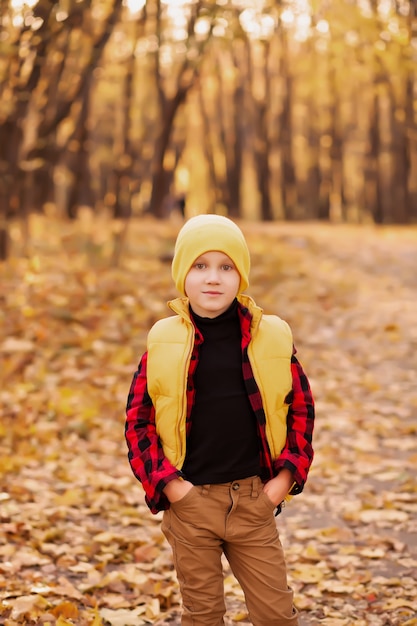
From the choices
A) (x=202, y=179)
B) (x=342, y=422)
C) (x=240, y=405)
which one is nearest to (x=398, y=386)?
(x=342, y=422)

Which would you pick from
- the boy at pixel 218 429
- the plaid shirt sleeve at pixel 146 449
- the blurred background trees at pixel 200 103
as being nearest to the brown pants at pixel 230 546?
the boy at pixel 218 429

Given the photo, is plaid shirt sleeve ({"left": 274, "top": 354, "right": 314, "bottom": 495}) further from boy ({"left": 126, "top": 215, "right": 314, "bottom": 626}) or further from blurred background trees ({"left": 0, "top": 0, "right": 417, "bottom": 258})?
blurred background trees ({"left": 0, "top": 0, "right": 417, "bottom": 258})

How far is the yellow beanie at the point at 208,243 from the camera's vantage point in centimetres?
307

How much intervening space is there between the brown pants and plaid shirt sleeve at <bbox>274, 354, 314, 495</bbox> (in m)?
0.15

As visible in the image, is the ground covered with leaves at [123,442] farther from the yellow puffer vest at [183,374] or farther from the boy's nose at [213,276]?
the boy's nose at [213,276]

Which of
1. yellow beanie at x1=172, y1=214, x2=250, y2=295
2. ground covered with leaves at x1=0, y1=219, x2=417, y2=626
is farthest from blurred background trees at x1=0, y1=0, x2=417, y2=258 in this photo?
yellow beanie at x1=172, y1=214, x2=250, y2=295

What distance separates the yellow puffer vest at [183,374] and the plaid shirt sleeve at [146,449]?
0.04m

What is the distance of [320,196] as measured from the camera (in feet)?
101

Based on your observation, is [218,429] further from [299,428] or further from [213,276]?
[213,276]

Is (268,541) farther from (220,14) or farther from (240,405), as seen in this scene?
(220,14)

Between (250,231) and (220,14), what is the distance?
1105 centimetres

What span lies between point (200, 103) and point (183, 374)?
24552 mm

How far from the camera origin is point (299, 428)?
3143mm

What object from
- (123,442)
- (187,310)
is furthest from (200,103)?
(187,310)
